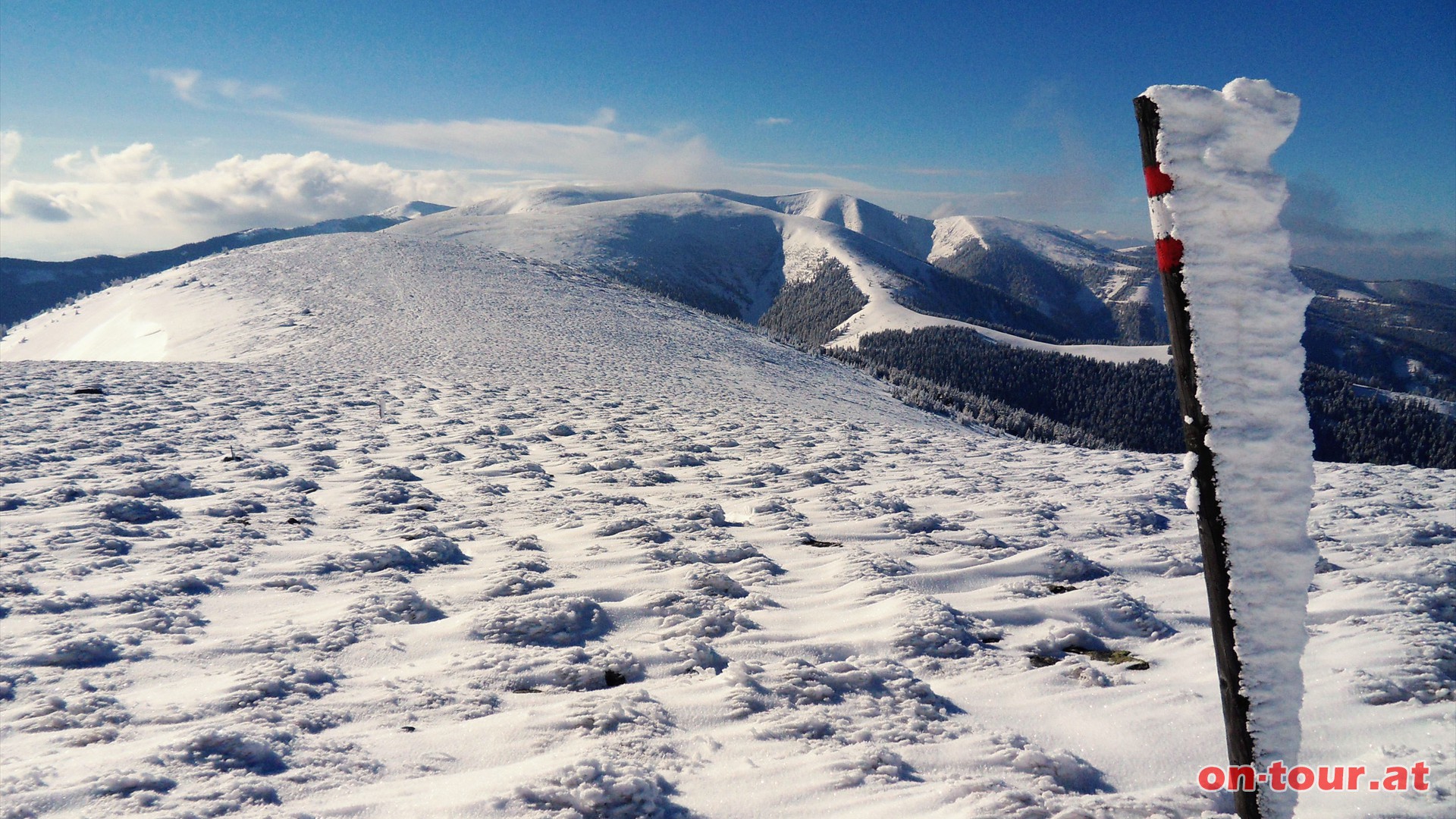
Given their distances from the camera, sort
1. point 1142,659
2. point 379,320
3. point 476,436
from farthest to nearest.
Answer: point 379,320, point 476,436, point 1142,659

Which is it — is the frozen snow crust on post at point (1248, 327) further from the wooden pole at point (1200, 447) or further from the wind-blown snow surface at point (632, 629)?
the wind-blown snow surface at point (632, 629)

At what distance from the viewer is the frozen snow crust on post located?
7.22 feet

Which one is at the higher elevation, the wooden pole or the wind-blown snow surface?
the wooden pole

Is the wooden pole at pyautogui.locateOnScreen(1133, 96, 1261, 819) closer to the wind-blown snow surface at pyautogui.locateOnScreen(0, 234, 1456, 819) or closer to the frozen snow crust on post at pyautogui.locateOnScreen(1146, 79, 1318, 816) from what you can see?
the frozen snow crust on post at pyautogui.locateOnScreen(1146, 79, 1318, 816)

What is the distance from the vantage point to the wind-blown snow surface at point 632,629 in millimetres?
3455

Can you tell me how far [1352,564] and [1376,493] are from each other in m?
5.54

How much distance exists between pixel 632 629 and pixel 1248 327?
4654mm

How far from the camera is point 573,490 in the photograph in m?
9.84

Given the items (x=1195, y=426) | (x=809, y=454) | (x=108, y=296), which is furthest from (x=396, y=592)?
(x=108, y=296)

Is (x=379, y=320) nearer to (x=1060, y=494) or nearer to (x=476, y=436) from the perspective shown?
(x=476, y=436)

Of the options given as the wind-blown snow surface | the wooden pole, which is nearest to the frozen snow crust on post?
the wooden pole

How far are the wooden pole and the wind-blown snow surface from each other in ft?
4.01

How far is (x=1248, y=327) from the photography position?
88.4 inches

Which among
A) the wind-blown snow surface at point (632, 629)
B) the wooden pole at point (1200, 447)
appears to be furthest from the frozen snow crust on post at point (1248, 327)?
the wind-blown snow surface at point (632, 629)
